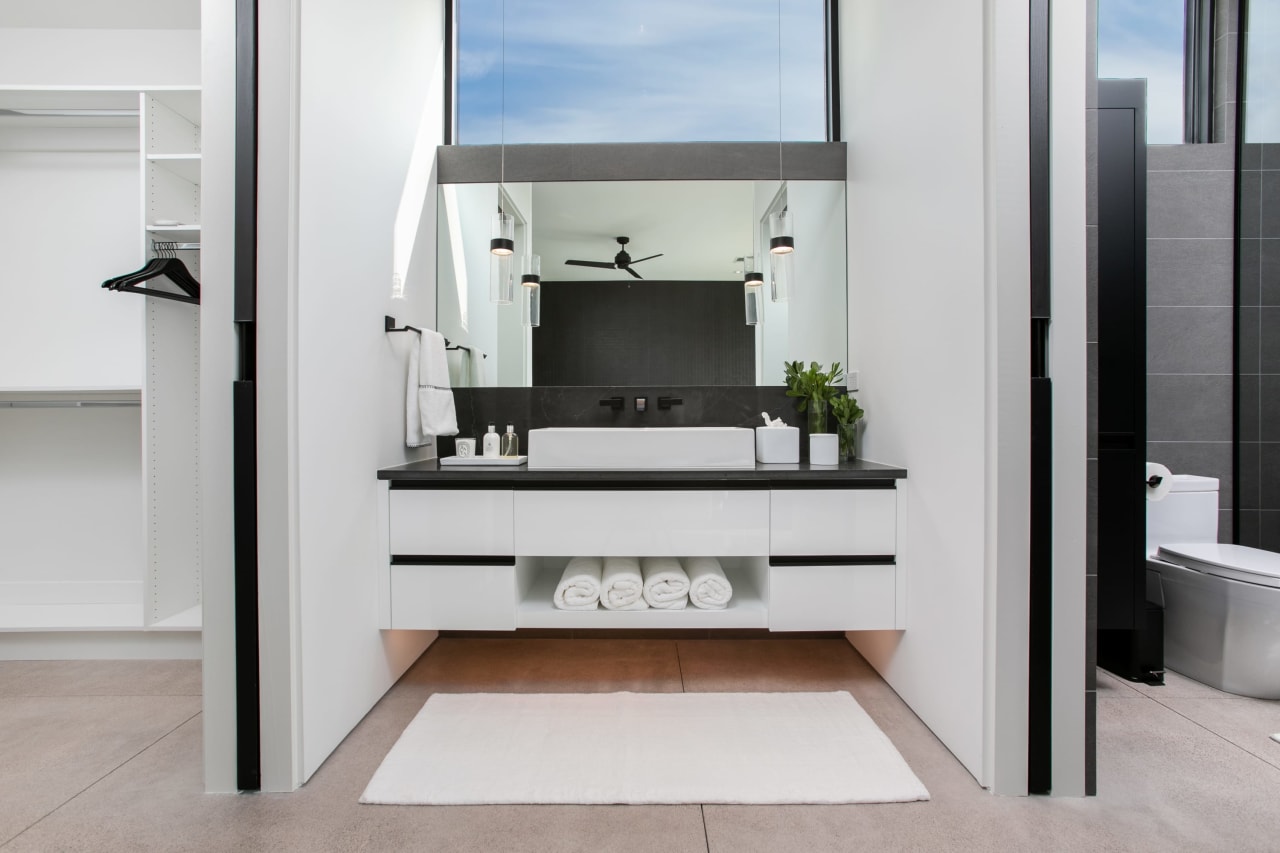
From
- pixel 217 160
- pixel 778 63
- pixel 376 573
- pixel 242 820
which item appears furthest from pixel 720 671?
pixel 778 63

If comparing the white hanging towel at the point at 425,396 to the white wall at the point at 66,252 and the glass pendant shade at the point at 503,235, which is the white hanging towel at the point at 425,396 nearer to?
the glass pendant shade at the point at 503,235

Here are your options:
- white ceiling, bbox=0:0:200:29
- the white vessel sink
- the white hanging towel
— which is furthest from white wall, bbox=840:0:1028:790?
white ceiling, bbox=0:0:200:29

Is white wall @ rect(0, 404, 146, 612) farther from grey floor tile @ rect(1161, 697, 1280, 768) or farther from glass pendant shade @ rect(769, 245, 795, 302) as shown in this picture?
grey floor tile @ rect(1161, 697, 1280, 768)

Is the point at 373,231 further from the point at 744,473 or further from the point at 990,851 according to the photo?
the point at 990,851

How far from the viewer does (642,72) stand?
2779 millimetres

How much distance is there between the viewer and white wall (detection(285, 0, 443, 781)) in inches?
61.6

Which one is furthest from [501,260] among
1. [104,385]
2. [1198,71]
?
[1198,71]

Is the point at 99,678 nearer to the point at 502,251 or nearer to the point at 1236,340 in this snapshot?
the point at 502,251

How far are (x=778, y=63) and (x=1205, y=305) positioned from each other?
223cm

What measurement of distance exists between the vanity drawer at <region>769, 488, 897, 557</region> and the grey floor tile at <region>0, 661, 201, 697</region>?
7.11 feet

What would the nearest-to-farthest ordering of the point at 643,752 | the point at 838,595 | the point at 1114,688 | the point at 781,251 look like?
1. the point at 643,752
2. the point at 838,595
3. the point at 1114,688
4. the point at 781,251

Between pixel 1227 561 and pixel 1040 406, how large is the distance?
135 centimetres

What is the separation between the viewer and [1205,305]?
2680mm

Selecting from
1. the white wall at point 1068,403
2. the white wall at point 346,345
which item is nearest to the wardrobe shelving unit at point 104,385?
the white wall at point 346,345
